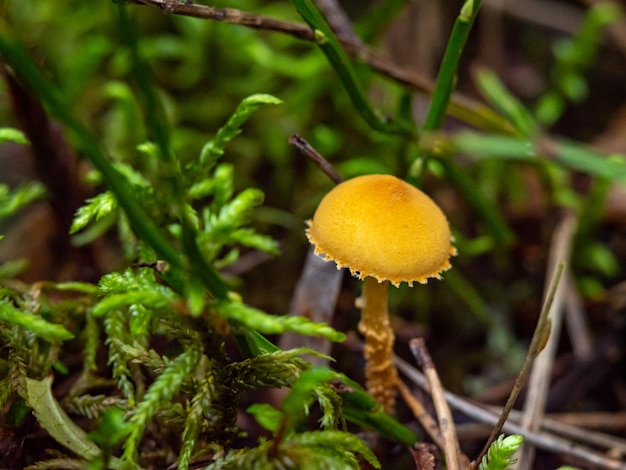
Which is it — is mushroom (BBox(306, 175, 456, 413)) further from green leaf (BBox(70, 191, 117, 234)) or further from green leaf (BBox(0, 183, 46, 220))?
green leaf (BBox(0, 183, 46, 220))

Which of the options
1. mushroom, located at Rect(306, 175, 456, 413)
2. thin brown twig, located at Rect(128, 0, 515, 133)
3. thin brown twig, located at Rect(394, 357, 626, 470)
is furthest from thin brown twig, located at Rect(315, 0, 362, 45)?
thin brown twig, located at Rect(394, 357, 626, 470)

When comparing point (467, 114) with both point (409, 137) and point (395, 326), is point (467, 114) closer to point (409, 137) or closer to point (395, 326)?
point (409, 137)

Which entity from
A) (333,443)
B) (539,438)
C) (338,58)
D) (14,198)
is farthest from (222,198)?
(539,438)

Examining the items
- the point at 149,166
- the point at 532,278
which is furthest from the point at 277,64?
the point at 532,278

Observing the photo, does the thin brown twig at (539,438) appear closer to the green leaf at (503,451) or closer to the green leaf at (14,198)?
the green leaf at (503,451)

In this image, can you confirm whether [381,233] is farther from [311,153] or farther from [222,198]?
[222,198]
